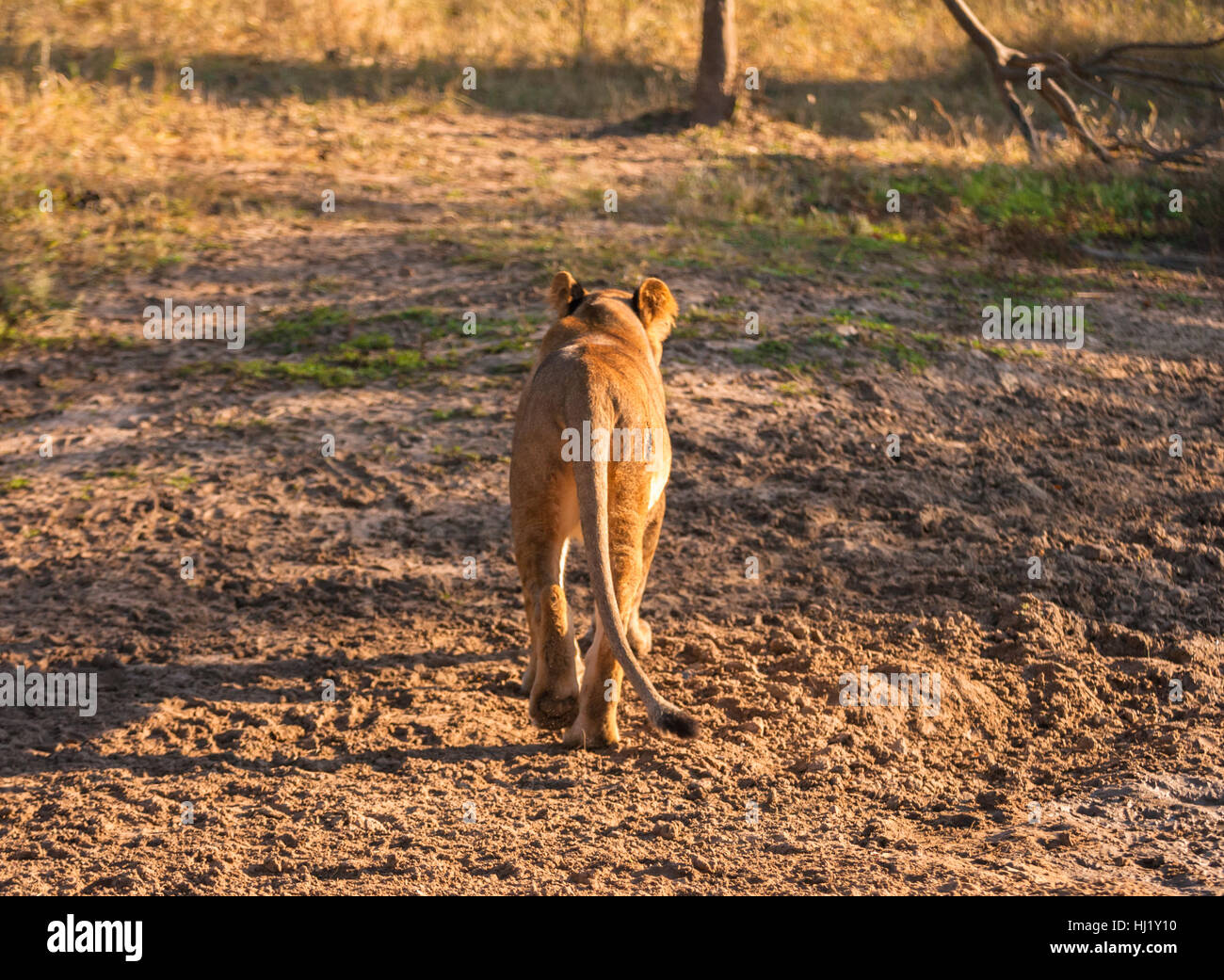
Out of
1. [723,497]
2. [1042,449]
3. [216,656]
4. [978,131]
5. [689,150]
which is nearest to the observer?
[216,656]

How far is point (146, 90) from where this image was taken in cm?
1320

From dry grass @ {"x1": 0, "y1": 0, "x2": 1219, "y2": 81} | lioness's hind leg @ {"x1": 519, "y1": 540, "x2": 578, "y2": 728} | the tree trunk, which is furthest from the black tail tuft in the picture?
dry grass @ {"x1": 0, "y1": 0, "x2": 1219, "y2": 81}

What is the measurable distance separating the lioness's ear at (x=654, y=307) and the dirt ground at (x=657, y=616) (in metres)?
1.48

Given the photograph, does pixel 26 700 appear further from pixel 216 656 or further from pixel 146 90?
pixel 146 90

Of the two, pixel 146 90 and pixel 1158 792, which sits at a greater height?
pixel 146 90

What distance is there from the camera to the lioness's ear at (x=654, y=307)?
540 centimetres

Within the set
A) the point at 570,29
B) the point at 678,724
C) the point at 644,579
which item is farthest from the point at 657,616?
the point at 570,29

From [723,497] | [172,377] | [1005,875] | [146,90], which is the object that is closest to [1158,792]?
[1005,875]

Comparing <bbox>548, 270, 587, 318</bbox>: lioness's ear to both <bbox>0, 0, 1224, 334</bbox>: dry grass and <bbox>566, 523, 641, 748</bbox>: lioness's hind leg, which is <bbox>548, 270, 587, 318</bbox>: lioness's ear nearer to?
<bbox>566, 523, 641, 748</bbox>: lioness's hind leg

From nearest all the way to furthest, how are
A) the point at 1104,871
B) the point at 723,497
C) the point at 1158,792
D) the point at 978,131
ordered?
the point at 1104,871 → the point at 1158,792 → the point at 723,497 → the point at 978,131

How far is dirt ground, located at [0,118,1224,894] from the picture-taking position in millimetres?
4059

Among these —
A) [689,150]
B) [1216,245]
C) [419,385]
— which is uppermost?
[689,150]
